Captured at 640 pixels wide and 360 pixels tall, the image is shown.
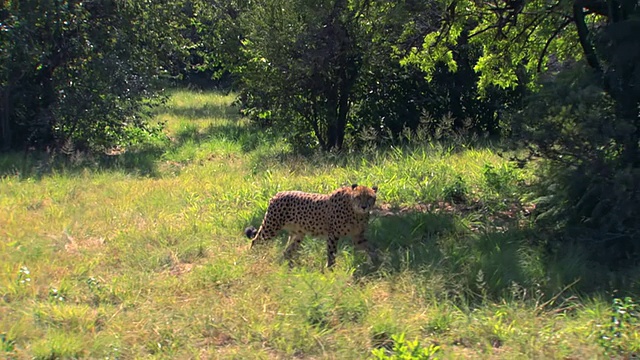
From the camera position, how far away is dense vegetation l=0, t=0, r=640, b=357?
22.3 ft

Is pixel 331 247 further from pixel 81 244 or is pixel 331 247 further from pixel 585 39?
pixel 585 39

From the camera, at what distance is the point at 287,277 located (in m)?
6.31

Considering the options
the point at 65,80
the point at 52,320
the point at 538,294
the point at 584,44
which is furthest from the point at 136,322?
the point at 65,80

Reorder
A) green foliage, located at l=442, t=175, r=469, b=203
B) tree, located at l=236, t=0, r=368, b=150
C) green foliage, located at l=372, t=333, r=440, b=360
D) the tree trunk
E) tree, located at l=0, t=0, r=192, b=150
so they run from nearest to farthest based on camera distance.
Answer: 1. green foliage, located at l=372, t=333, r=440, b=360
2. green foliage, located at l=442, t=175, r=469, b=203
3. tree, located at l=236, t=0, r=368, b=150
4. tree, located at l=0, t=0, r=192, b=150
5. the tree trunk

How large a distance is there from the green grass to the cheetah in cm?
17

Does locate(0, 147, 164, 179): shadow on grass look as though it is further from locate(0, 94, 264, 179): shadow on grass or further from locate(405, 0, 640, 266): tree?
locate(405, 0, 640, 266): tree

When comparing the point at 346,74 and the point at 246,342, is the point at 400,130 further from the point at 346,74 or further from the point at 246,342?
the point at 246,342

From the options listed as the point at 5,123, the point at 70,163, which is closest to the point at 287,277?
the point at 70,163

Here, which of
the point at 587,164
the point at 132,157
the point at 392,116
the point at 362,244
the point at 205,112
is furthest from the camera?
the point at 205,112

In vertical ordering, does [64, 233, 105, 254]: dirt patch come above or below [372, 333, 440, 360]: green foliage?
below

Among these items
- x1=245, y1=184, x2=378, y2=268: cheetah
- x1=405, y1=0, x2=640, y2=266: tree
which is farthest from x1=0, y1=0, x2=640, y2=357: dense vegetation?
x1=245, y1=184, x2=378, y2=268: cheetah

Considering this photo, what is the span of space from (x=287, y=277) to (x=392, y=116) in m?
9.82

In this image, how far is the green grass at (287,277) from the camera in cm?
509

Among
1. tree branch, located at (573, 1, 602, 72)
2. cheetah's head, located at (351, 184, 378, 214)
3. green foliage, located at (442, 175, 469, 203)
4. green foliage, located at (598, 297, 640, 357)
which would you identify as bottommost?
green foliage, located at (598, 297, 640, 357)
